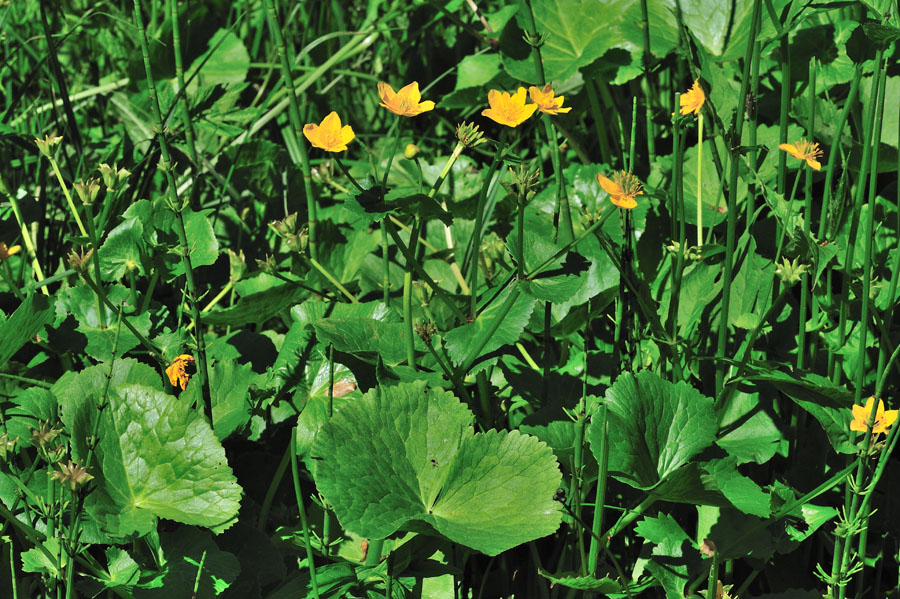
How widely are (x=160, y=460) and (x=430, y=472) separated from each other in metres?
0.36

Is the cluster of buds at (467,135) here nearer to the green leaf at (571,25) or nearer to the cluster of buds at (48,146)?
the cluster of buds at (48,146)

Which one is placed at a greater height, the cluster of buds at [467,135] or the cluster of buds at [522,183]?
the cluster of buds at [467,135]

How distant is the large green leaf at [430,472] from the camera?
42.2 inches

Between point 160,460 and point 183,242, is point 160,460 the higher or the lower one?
the lower one

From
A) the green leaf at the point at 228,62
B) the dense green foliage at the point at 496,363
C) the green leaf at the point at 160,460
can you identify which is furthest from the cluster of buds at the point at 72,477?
the green leaf at the point at 228,62

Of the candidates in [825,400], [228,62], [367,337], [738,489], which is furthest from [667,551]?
[228,62]

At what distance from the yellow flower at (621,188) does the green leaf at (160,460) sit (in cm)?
59

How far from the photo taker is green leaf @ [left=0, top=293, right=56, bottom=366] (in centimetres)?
128

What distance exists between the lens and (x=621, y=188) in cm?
112

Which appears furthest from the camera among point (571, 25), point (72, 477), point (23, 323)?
point (571, 25)

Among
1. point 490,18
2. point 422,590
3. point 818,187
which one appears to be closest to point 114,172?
point 422,590

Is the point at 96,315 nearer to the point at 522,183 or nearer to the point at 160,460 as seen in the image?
the point at 160,460

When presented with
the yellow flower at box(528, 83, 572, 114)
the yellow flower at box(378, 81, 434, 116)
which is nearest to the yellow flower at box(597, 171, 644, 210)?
the yellow flower at box(528, 83, 572, 114)

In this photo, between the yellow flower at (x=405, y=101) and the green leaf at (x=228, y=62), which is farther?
the green leaf at (x=228, y=62)
